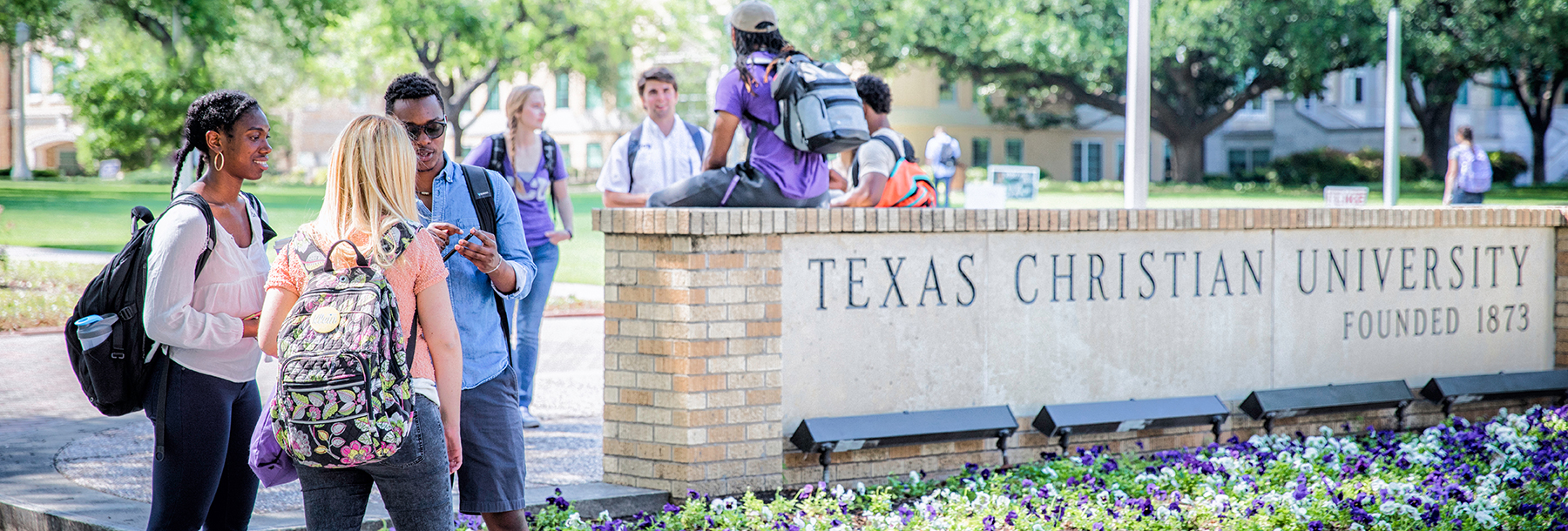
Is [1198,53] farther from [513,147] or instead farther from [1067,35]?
[513,147]

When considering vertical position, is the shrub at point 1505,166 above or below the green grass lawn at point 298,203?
above

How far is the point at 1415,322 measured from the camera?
727 cm

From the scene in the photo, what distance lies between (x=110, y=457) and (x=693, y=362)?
267 centimetres

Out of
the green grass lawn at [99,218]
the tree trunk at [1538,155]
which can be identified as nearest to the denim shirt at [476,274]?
the green grass lawn at [99,218]

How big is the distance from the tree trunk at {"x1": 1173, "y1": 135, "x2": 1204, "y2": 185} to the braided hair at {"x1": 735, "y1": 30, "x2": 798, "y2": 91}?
139 ft

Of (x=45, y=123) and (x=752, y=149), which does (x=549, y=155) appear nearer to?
(x=752, y=149)

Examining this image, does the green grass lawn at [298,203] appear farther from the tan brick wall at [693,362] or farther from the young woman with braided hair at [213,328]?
the young woman with braided hair at [213,328]

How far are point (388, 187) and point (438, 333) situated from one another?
0.35m

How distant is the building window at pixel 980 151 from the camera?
2164 inches

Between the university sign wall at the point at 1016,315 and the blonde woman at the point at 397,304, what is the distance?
6.63 ft

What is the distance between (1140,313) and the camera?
20.6 ft

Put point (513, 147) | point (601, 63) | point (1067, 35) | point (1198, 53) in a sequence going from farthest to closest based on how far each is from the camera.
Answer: point (601, 63) < point (1198, 53) < point (1067, 35) < point (513, 147)

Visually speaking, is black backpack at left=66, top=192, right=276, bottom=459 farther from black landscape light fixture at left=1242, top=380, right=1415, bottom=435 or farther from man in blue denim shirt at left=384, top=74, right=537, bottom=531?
black landscape light fixture at left=1242, top=380, right=1415, bottom=435

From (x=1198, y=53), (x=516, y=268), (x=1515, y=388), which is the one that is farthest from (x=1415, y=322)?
(x=1198, y=53)
